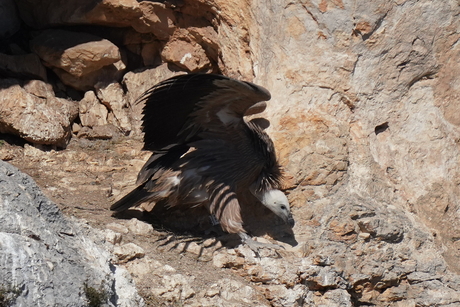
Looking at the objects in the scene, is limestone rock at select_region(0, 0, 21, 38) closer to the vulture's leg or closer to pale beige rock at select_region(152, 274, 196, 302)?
the vulture's leg

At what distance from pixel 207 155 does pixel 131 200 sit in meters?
0.69

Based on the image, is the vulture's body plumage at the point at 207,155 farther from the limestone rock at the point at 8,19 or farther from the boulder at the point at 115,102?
the limestone rock at the point at 8,19

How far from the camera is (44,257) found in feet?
12.8

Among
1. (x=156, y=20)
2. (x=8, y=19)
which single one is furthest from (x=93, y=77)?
(x=8, y=19)

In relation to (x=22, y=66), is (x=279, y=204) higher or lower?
lower

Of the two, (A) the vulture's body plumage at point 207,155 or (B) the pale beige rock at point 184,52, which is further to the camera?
(B) the pale beige rock at point 184,52

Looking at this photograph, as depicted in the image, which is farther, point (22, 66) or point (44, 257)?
point (22, 66)

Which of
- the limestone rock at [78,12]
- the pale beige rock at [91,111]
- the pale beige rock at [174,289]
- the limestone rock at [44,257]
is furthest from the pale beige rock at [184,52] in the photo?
the limestone rock at [44,257]

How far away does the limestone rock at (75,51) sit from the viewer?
6.84 metres

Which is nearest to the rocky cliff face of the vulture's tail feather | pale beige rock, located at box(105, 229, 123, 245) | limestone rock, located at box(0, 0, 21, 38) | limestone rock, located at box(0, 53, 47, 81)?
limestone rock, located at box(0, 53, 47, 81)

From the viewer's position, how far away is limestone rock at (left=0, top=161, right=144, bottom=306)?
3.71m

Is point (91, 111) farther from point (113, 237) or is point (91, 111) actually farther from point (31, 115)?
point (113, 237)

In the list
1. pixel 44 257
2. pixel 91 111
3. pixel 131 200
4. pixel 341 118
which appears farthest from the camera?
pixel 91 111

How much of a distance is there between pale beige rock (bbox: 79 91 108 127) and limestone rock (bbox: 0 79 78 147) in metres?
0.25
